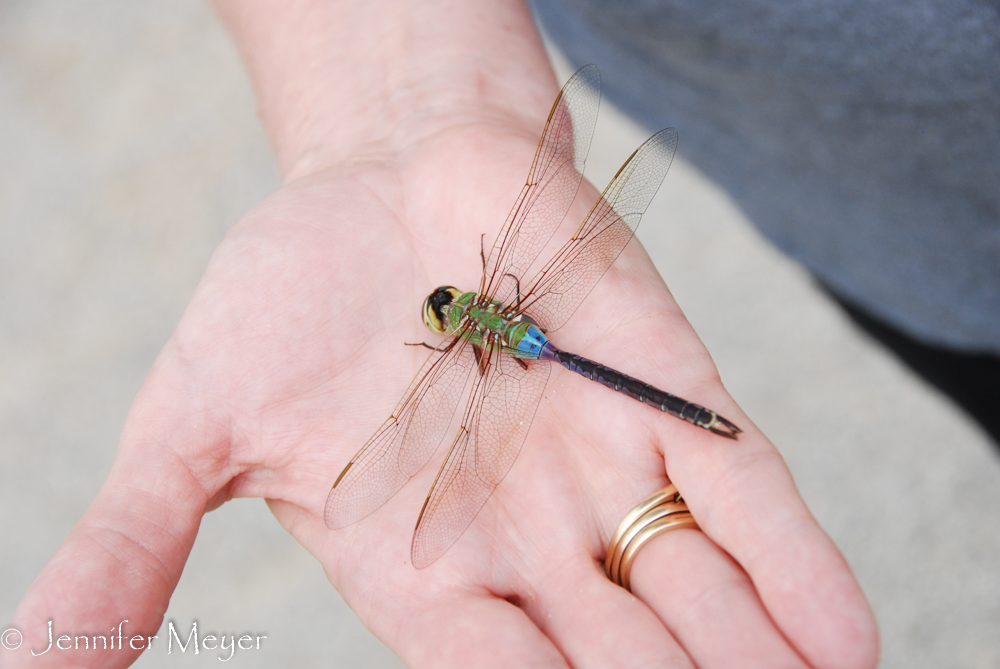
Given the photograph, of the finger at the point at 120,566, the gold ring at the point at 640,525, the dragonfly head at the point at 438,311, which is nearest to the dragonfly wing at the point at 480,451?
the dragonfly head at the point at 438,311

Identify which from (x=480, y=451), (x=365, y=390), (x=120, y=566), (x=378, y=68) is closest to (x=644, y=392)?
(x=480, y=451)

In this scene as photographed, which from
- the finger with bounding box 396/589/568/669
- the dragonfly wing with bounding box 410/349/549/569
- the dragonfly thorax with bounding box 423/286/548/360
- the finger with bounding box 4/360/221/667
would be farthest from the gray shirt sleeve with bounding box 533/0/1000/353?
the finger with bounding box 4/360/221/667

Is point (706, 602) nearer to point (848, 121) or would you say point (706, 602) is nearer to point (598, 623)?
point (598, 623)

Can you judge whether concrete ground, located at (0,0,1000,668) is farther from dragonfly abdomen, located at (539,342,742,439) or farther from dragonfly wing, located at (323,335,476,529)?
dragonfly abdomen, located at (539,342,742,439)

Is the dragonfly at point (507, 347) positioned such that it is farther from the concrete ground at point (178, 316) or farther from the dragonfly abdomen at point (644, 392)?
the concrete ground at point (178, 316)

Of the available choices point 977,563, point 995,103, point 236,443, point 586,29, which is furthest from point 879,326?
point 236,443

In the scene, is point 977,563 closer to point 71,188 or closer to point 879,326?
point 879,326
